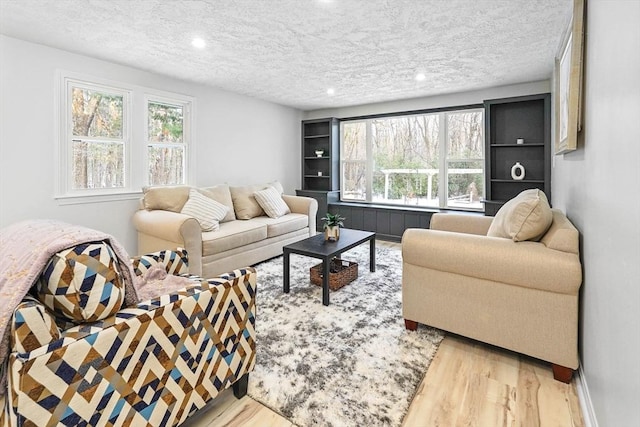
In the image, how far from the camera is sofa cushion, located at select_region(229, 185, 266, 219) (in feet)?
14.7

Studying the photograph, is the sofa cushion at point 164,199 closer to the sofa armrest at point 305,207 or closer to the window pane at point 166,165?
the window pane at point 166,165

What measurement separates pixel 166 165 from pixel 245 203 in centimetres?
112

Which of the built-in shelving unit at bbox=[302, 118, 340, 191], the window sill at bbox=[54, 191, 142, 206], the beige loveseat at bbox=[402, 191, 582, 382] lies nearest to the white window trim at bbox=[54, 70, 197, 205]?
the window sill at bbox=[54, 191, 142, 206]

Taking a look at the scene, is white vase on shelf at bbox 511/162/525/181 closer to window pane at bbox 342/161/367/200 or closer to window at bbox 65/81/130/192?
window pane at bbox 342/161/367/200

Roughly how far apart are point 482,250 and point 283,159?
15.4 ft

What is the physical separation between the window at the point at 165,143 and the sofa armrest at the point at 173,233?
858 mm

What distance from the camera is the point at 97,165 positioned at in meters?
3.66

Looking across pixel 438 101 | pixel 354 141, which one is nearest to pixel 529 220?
pixel 438 101

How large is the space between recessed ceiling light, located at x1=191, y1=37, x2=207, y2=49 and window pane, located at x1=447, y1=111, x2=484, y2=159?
149 inches

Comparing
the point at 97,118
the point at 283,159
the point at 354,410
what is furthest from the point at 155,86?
the point at 354,410

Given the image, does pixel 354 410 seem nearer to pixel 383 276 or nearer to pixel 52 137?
pixel 383 276

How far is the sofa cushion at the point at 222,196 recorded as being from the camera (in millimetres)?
4168

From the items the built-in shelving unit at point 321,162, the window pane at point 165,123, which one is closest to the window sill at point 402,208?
the built-in shelving unit at point 321,162

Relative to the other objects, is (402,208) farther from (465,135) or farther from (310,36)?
(310,36)
